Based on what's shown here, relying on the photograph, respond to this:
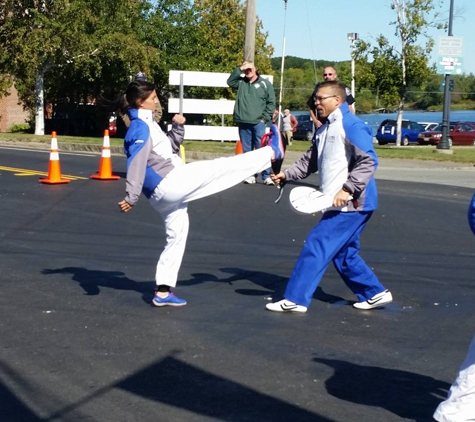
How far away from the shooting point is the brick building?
51219 mm

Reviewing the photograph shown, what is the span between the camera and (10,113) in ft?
170

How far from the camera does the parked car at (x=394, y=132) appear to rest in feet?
153

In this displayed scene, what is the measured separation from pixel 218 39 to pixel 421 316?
42.7m

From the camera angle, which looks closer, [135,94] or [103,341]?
[103,341]

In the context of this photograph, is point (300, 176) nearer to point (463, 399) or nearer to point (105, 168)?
point (463, 399)

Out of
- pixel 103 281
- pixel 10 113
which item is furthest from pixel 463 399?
pixel 10 113

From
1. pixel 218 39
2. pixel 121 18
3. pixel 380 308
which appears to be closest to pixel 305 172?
pixel 380 308

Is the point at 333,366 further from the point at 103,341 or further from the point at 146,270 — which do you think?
the point at 146,270

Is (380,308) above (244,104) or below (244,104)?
below

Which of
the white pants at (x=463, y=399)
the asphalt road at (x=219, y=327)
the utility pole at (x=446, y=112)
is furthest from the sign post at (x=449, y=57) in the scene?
the white pants at (x=463, y=399)

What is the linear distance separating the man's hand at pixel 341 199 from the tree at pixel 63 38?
29.7 meters

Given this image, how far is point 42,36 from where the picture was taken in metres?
34.7

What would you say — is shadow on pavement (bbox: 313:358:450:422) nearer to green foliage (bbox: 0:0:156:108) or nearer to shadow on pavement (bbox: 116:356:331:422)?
shadow on pavement (bbox: 116:356:331:422)

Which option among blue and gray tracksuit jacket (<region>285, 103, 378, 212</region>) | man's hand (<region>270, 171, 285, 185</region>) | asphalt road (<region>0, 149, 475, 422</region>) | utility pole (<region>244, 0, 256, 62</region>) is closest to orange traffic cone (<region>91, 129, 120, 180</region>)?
asphalt road (<region>0, 149, 475, 422</region>)
